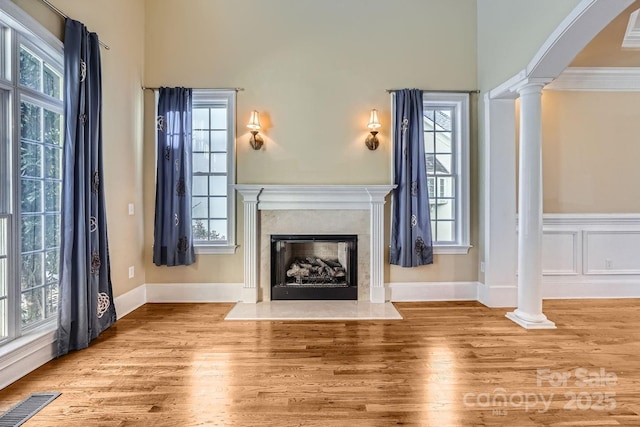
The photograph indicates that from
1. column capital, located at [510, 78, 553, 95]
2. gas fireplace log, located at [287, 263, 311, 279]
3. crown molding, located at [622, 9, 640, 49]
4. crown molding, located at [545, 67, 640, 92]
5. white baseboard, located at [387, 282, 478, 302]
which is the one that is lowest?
white baseboard, located at [387, 282, 478, 302]

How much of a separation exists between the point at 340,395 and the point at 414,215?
2.41m

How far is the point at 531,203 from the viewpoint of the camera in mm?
3211

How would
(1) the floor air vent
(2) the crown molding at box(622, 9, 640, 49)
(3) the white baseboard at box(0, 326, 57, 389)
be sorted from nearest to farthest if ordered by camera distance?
(1) the floor air vent < (3) the white baseboard at box(0, 326, 57, 389) < (2) the crown molding at box(622, 9, 640, 49)

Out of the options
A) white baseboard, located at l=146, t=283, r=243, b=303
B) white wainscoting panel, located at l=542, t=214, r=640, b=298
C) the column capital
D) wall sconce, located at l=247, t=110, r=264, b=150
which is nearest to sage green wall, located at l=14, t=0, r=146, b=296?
white baseboard, located at l=146, t=283, r=243, b=303

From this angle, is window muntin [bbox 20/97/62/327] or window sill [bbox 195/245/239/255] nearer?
window muntin [bbox 20/97/62/327]

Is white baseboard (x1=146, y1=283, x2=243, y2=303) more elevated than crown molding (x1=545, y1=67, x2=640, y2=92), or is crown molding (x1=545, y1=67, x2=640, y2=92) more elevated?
crown molding (x1=545, y1=67, x2=640, y2=92)

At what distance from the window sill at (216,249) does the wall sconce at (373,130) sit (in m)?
2.07

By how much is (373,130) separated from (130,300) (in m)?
3.42

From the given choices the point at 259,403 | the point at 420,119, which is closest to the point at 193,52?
the point at 420,119

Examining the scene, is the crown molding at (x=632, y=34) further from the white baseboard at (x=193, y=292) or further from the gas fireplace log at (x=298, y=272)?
the white baseboard at (x=193, y=292)

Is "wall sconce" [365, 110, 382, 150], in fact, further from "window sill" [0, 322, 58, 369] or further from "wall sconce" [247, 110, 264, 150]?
"window sill" [0, 322, 58, 369]

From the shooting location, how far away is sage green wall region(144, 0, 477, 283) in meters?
4.02

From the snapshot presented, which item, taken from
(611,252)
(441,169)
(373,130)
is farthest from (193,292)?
(611,252)

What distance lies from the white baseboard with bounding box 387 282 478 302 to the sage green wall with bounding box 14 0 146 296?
3.07m
